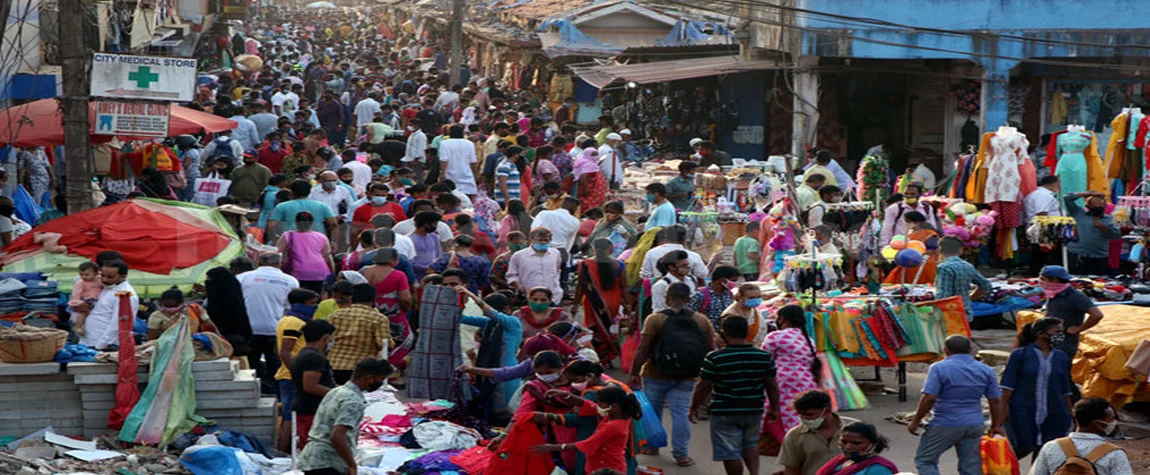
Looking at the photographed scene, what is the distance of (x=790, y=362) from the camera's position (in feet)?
33.5

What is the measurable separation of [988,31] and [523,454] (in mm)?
16773

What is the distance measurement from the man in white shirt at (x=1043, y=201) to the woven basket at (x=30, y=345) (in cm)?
1085

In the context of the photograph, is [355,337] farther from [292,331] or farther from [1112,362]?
[1112,362]

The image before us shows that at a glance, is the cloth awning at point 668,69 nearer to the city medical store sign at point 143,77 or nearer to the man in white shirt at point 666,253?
the city medical store sign at point 143,77

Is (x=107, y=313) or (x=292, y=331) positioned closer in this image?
(x=292, y=331)

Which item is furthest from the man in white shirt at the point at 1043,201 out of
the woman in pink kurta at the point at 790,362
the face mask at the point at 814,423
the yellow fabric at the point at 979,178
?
the face mask at the point at 814,423

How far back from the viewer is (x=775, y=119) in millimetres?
28469

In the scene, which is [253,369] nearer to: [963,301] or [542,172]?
[963,301]

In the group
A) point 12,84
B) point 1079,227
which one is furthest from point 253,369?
point 1079,227

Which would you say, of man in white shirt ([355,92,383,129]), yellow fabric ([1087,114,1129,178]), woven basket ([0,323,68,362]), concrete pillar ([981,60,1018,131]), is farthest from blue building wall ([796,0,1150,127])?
woven basket ([0,323,68,362])

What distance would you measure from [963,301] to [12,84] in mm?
10675

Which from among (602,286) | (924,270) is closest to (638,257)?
(602,286)

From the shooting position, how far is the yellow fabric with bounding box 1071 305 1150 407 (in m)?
11.5

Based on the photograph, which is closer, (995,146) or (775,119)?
(995,146)
